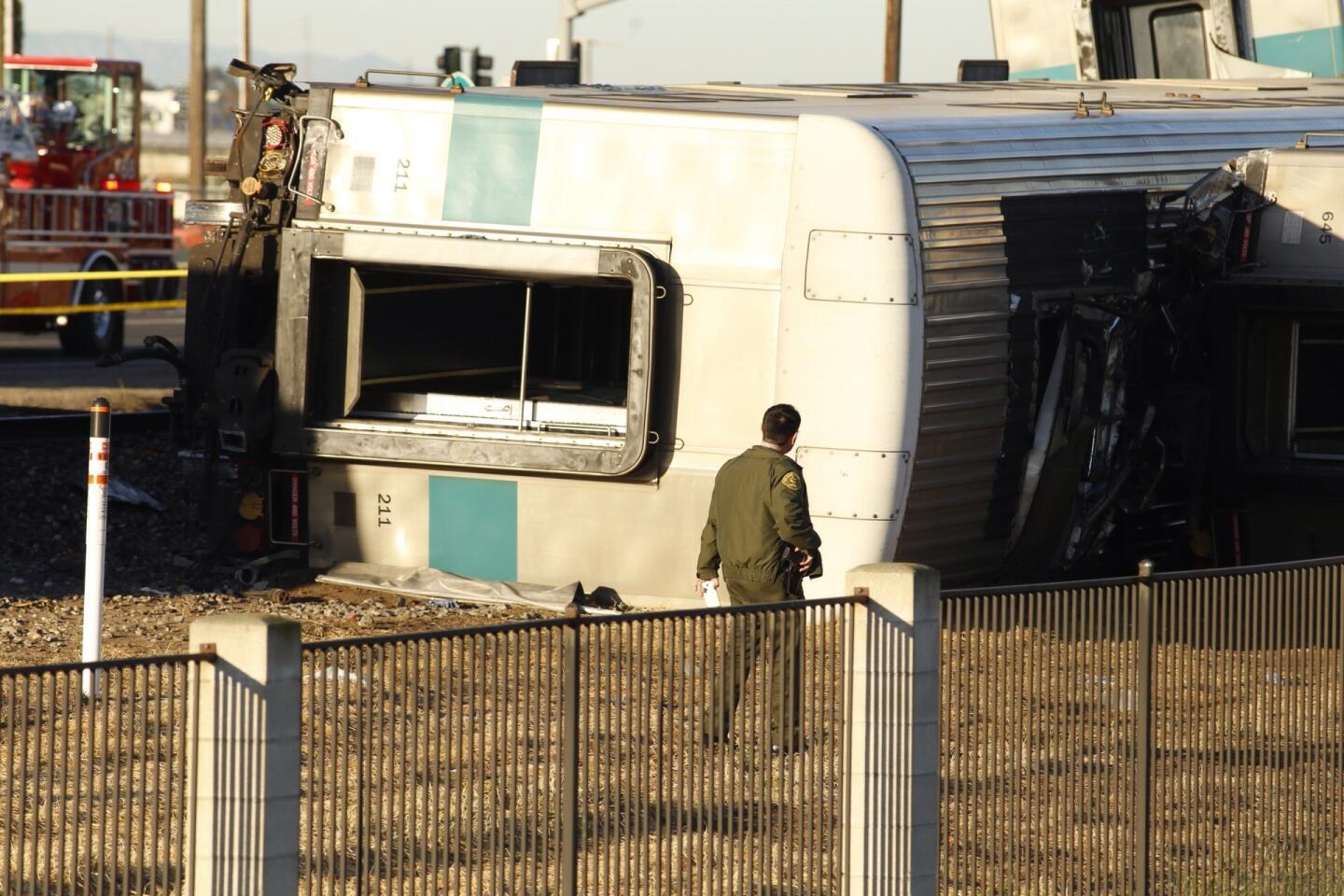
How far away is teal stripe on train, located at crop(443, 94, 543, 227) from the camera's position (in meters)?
11.8

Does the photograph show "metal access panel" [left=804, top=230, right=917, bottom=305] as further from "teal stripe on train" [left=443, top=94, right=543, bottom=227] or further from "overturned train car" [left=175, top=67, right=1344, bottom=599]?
"teal stripe on train" [left=443, top=94, right=543, bottom=227]

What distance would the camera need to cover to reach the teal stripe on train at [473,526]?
40.1 ft

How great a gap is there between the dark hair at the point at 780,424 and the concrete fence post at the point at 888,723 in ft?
6.77

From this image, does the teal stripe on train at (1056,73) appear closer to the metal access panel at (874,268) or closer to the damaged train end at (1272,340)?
the damaged train end at (1272,340)

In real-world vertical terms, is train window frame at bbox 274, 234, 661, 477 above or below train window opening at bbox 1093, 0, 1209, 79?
below

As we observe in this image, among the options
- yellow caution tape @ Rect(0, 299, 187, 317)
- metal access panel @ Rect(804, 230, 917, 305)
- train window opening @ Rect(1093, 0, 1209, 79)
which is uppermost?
train window opening @ Rect(1093, 0, 1209, 79)

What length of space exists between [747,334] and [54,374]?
16.7 meters

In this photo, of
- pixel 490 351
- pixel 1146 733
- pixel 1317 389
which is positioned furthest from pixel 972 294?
pixel 1146 733

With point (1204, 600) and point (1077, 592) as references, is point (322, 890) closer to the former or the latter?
point (1077, 592)

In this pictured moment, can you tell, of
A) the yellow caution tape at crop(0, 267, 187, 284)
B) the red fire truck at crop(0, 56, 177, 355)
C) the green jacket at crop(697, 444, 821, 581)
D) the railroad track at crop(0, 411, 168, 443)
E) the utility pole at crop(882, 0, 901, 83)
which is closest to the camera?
the green jacket at crop(697, 444, 821, 581)

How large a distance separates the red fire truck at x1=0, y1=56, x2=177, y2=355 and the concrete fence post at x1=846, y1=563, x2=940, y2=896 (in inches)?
863

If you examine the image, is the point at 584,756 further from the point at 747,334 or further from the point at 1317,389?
the point at 1317,389

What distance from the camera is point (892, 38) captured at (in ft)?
123

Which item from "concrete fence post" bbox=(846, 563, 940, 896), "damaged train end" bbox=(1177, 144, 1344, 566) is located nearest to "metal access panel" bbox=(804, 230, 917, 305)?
"damaged train end" bbox=(1177, 144, 1344, 566)
